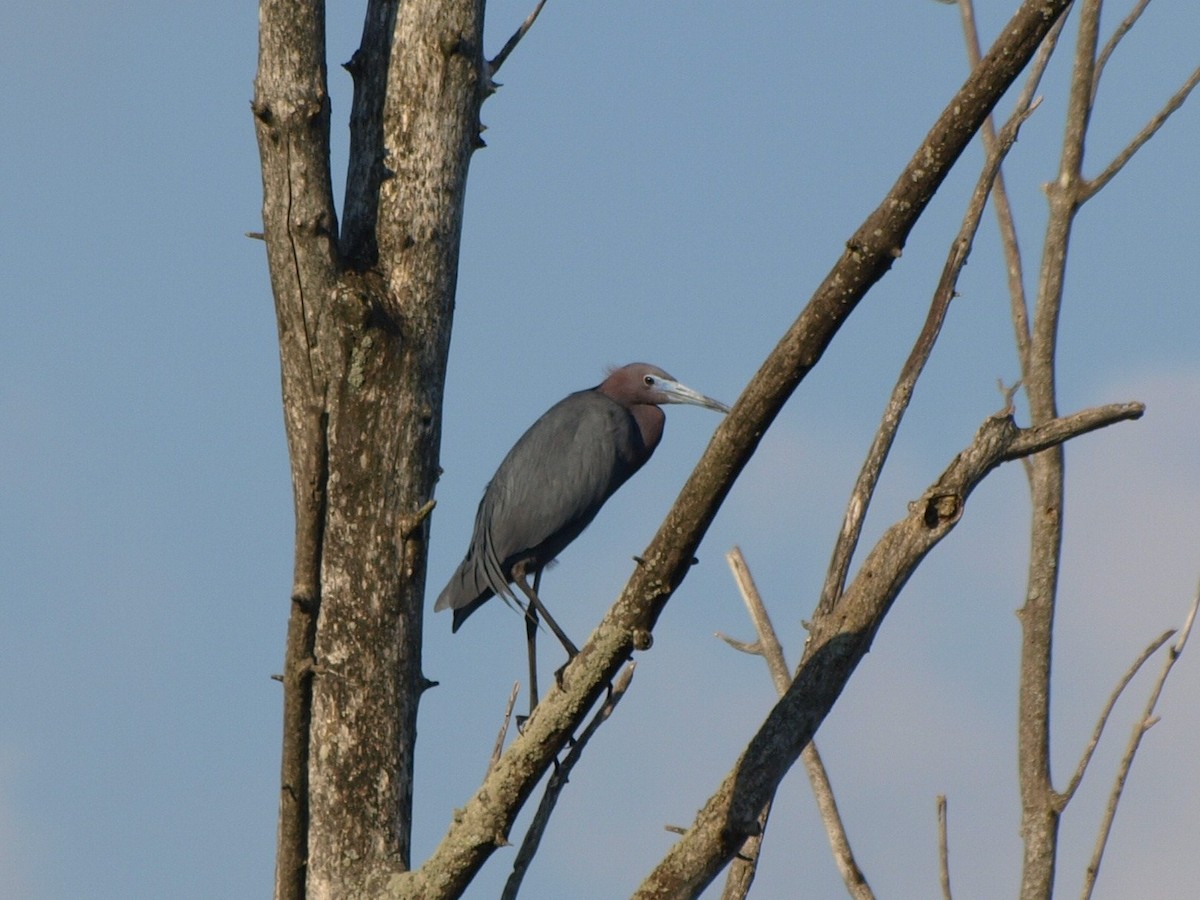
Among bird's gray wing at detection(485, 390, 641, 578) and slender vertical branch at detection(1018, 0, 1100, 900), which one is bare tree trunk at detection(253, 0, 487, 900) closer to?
slender vertical branch at detection(1018, 0, 1100, 900)

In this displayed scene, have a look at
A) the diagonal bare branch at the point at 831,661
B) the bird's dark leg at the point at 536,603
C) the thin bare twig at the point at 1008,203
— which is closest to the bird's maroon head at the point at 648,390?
the bird's dark leg at the point at 536,603

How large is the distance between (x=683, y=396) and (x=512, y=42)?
A: 2810 mm

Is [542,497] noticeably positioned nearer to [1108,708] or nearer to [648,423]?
[648,423]

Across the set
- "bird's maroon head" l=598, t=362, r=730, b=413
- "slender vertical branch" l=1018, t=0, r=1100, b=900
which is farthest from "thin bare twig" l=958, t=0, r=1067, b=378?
"bird's maroon head" l=598, t=362, r=730, b=413

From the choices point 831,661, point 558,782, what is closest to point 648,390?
point 558,782

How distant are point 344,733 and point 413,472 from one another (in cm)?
82

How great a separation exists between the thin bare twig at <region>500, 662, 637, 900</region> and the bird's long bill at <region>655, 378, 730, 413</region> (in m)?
3.16

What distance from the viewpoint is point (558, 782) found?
4.26 meters

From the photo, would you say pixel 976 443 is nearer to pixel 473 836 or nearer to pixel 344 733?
pixel 473 836

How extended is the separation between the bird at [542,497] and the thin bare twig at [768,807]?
195cm

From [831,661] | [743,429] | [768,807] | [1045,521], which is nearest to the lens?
[743,429]

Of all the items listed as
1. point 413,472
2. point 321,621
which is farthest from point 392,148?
point 321,621

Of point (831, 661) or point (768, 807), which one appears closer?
point (831, 661)

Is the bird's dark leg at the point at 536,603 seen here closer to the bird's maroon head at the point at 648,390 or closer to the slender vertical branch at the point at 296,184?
the bird's maroon head at the point at 648,390
